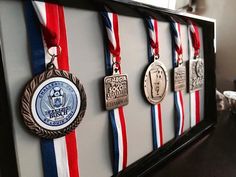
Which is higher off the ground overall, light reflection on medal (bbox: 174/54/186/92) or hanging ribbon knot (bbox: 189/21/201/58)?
hanging ribbon knot (bbox: 189/21/201/58)

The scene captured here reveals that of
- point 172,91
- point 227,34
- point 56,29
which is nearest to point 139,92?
point 172,91

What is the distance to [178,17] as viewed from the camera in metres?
0.65

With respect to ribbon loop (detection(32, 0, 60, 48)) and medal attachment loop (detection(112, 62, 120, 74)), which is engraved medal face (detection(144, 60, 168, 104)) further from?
ribbon loop (detection(32, 0, 60, 48))

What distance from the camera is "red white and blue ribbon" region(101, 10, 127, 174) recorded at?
1.44 feet

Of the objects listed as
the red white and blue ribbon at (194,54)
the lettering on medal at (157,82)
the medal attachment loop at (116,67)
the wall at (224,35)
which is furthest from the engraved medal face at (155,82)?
the wall at (224,35)

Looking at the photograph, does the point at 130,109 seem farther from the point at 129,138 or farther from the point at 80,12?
the point at 80,12

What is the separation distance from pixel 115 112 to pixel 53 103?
0.17 m

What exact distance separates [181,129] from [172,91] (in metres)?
0.15

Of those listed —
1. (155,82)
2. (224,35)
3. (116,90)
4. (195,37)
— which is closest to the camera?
(116,90)

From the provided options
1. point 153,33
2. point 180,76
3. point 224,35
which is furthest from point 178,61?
point 224,35

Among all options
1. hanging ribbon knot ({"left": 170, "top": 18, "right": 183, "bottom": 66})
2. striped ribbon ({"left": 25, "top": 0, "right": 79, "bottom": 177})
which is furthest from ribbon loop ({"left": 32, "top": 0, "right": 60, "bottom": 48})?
hanging ribbon knot ({"left": 170, "top": 18, "right": 183, "bottom": 66})

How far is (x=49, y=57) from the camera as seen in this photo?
0.36 meters

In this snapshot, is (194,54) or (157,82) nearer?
(157,82)

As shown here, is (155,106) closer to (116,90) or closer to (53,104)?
(116,90)
